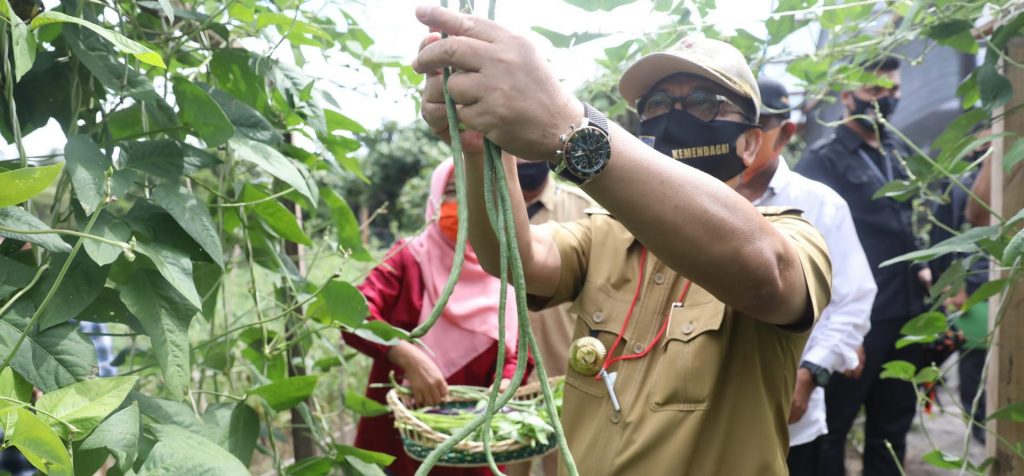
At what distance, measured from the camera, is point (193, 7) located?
1.58 metres

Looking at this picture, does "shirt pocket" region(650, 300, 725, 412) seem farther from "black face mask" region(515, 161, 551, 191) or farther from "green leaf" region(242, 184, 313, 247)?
"black face mask" region(515, 161, 551, 191)

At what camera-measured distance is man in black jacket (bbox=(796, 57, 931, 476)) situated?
374 cm

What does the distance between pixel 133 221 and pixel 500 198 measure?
2.06 feet

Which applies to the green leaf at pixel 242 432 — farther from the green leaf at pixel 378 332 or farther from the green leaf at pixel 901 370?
the green leaf at pixel 901 370

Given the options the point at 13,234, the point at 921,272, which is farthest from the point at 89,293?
the point at 921,272

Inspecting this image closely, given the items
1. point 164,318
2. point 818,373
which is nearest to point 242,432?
point 164,318

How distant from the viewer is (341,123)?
185cm

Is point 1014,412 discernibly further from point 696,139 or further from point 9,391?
point 9,391

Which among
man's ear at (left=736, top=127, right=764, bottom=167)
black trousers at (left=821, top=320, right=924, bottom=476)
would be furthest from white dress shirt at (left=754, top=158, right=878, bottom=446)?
man's ear at (left=736, top=127, right=764, bottom=167)

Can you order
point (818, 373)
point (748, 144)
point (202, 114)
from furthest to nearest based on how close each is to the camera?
point (818, 373), point (748, 144), point (202, 114)

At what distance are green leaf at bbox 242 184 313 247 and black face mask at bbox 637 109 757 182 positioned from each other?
0.74 meters

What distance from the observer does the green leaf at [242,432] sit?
1.39 meters

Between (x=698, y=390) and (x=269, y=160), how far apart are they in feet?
2.80

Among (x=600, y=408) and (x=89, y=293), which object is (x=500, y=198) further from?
(x=600, y=408)
